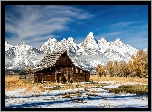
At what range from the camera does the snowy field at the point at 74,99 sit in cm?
1028

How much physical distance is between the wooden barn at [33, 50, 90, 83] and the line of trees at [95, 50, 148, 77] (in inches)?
26.9

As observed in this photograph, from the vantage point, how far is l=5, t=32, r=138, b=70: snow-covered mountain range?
10686mm

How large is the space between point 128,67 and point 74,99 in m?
2.53

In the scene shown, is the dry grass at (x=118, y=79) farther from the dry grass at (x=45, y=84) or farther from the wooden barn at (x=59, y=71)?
the wooden barn at (x=59, y=71)

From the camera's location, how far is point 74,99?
34.8 ft

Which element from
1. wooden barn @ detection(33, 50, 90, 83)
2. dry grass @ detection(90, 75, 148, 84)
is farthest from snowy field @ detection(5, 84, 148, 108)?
wooden barn @ detection(33, 50, 90, 83)

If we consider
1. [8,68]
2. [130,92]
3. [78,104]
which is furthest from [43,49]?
[130,92]

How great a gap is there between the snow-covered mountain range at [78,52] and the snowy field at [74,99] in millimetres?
1007

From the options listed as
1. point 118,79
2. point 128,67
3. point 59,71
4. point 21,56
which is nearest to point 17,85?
point 21,56

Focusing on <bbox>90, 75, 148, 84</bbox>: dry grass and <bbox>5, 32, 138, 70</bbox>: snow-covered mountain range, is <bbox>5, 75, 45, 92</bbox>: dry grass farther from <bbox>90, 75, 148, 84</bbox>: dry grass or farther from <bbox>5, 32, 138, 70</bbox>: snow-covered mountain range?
<bbox>90, 75, 148, 84</bbox>: dry grass

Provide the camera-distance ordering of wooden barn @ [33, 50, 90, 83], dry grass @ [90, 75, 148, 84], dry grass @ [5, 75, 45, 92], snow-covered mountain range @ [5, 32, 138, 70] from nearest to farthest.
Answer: dry grass @ [5, 75, 45, 92] → snow-covered mountain range @ [5, 32, 138, 70] → dry grass @ [90, 75, 148, 84] → wooden barn @ [33, 50, 90, 83]

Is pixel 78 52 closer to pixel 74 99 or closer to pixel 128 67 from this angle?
pixel 74 99

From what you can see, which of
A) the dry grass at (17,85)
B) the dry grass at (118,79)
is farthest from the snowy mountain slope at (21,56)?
the dry grass at (118,79)
